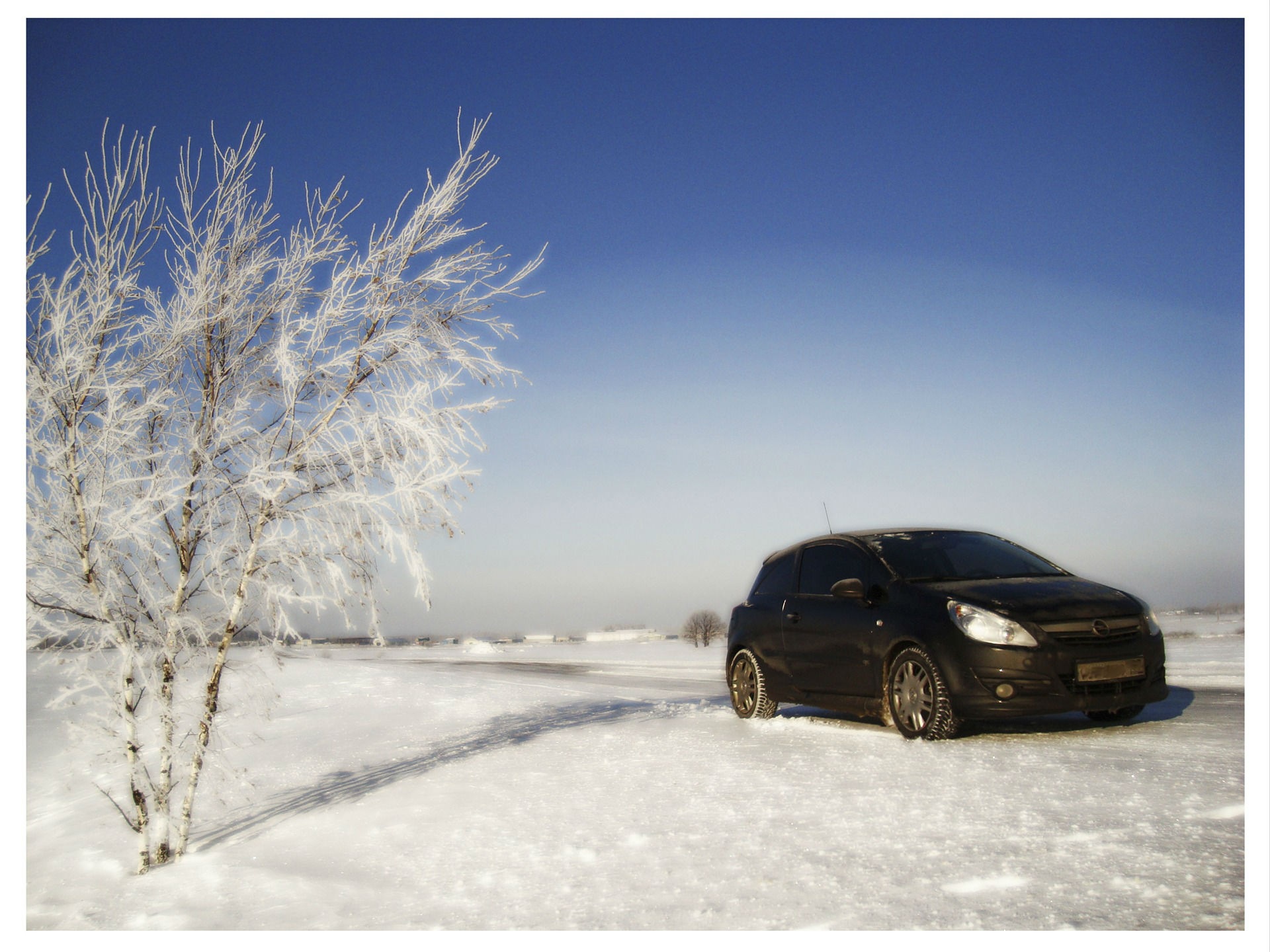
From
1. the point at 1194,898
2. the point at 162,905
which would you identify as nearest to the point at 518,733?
the point at 162,905

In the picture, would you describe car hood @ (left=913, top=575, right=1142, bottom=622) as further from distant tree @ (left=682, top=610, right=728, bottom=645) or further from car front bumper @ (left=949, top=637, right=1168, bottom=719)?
distant tree @ (left=682, top=610, right=728, bottom=645)

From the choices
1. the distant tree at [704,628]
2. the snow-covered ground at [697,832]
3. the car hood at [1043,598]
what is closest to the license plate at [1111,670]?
the car hood at [1043,598]

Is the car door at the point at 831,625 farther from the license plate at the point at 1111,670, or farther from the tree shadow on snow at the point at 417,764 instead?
the tree shadow on snow at the point at 417,764

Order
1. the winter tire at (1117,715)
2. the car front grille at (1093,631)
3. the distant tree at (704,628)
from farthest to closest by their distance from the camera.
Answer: the distant tree at (704,628)
the winter tire at (1117,715)
the car front grille at (1093,631)

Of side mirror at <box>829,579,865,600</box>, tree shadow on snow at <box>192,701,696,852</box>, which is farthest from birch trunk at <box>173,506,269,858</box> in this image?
side mirror at <box>829,579,865,600</box>

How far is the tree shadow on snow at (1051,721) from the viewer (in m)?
6.66

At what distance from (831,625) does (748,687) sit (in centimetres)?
155

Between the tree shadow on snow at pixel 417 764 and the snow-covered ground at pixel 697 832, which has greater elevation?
the snow-covered ground at pixel 697 832

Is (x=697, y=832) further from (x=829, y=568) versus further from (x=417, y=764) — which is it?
(x=829, y=568)

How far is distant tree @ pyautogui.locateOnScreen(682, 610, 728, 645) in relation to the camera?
43.8 metres

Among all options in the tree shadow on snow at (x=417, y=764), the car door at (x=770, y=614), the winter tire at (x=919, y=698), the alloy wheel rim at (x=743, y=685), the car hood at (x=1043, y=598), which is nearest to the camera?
the tree shadow on snow at (x=417, y=764)

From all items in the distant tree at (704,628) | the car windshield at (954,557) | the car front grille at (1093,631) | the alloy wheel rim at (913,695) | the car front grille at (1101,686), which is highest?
the car windshield at (954,557)

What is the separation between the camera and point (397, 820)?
5328 mm

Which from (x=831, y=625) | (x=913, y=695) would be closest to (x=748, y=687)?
(x=831, y=625)
